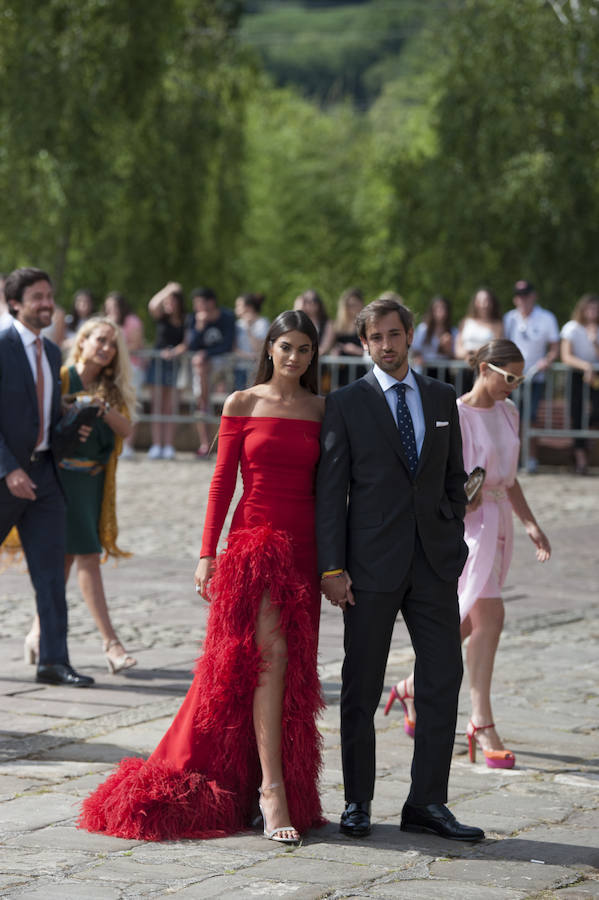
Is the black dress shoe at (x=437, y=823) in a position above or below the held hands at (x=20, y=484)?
below

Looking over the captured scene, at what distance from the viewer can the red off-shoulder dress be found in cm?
542

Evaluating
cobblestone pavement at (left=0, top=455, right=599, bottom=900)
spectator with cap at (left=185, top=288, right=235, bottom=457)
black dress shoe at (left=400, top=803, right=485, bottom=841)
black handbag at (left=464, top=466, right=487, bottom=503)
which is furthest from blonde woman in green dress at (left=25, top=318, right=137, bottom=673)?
spectator with cap at (left=185, top=288, right=235, bottom=457)

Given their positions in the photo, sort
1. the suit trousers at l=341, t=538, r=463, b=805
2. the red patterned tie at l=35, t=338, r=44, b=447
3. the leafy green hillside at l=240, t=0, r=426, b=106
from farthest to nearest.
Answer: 1. the leafy green hillside at l=240, t=0, r=426, b=106
2. the red patterned tie at l=35, t=338, r=44, b=447
3. the suit trousers at l=341, t=538, r=463, b=805

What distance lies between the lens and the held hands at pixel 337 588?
5.41m

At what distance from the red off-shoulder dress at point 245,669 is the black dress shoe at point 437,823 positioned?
31cm

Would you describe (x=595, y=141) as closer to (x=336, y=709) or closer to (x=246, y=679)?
(x=336, y=709)

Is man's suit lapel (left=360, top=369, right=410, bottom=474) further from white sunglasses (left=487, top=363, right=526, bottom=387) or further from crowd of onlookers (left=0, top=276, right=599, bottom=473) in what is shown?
crowd of onlookers (left=0, top=276, right=599, bottom=473)

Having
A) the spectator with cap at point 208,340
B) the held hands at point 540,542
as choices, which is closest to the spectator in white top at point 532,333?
the spectator with cap at point 208,340

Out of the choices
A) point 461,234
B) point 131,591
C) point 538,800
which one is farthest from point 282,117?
point 538,800

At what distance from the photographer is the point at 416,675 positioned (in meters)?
5.62

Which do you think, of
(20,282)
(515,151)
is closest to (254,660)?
(20,282)

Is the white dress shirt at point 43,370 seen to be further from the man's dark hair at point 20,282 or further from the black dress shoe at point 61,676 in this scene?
the black dress shoe at point 61,676

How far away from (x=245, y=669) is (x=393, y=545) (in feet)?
2.17

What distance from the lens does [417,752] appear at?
18.4 ft
